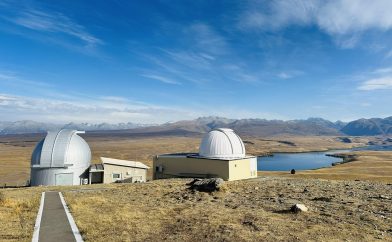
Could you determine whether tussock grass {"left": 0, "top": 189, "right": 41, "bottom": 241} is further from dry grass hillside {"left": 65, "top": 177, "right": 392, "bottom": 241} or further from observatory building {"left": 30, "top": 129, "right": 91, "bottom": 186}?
observatory building {"left": 30, "top": 129, "right": 91, "bottom": 186}

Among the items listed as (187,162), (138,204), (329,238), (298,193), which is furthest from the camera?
(187,162)

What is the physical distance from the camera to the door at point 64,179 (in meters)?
43.8

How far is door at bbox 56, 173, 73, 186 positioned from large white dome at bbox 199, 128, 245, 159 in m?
18.7

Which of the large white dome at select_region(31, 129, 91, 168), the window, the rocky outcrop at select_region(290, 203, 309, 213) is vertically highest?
the large white dome at select_region(31, 129, 91, 168)

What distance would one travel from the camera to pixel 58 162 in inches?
1721

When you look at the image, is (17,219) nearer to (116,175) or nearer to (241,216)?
(241,216)

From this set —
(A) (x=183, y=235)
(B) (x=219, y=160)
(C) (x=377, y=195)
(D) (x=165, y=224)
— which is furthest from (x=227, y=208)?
(B) (x=219, y=160)

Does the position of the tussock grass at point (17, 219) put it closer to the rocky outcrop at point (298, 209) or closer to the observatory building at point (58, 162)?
the rocky outcrop at point (298, 209)

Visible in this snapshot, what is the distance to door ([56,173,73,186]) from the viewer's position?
43750 millimetres

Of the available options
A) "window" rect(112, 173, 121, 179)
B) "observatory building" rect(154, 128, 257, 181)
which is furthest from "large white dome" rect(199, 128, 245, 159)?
"window" rect(112, 173, 121, 179)

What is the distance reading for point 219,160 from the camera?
4491cm

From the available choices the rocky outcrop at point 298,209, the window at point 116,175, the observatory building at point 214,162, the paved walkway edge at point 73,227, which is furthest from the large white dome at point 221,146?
the rocky outcrop at point 298,209

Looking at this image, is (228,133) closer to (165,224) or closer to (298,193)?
(298,193)

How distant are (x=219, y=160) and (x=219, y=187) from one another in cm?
1837
